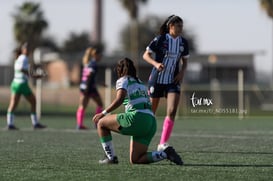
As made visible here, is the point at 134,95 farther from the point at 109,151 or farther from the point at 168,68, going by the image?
the point at 168,68

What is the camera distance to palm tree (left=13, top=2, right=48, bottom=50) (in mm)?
56562

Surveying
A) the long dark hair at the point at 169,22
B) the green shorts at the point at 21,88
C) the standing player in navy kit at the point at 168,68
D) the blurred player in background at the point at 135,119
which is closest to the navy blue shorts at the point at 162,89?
the standing player in navy kit at the point at 168,68

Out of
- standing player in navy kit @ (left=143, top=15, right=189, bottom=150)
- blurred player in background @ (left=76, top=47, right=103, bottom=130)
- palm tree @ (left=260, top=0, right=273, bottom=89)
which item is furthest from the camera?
palm tree @ (left=260, top=0, right=273, bottom=89)

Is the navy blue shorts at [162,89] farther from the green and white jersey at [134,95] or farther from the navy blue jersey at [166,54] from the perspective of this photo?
the green and white jersey at [134,95]

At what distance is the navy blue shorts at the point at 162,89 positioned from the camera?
10.4 m

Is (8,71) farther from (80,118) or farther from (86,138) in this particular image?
(86,138)

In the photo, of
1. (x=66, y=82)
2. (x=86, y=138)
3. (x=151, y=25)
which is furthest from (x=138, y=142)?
(x=151, y=25)

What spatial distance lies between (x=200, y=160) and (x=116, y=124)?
141 cm

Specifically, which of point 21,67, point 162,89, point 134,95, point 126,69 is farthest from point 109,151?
point 21,67

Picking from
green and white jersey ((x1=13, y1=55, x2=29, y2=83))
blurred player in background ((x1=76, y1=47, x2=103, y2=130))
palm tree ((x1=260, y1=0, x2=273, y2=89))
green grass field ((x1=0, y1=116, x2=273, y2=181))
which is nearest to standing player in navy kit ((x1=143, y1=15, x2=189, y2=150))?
green grass field ((x1=0, y1=116, x2=273, y2=181))

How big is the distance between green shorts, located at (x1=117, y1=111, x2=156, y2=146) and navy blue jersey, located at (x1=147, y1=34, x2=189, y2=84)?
166 centimetres

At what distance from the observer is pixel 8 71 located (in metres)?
44.3

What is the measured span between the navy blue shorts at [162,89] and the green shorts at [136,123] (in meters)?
1.61

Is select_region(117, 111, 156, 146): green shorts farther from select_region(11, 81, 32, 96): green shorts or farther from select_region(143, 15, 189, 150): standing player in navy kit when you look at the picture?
select_region(11, 81, 32, 96): green shorts
